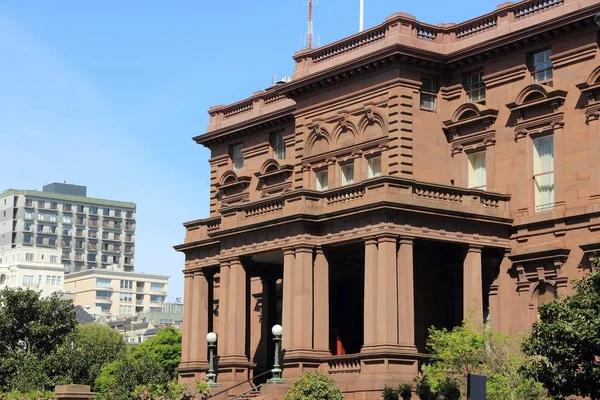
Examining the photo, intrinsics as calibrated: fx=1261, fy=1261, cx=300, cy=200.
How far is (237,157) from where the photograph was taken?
232 feet

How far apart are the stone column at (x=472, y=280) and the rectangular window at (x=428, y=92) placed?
755cm

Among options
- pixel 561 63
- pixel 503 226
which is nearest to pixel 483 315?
pixel 503 226

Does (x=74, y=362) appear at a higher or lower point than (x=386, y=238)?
lower

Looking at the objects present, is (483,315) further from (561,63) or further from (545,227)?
(561,63)

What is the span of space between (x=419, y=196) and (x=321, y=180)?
925cm

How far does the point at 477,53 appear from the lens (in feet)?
182

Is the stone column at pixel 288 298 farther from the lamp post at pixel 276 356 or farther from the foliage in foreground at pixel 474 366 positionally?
the foliage in foreground at pixel 474 366

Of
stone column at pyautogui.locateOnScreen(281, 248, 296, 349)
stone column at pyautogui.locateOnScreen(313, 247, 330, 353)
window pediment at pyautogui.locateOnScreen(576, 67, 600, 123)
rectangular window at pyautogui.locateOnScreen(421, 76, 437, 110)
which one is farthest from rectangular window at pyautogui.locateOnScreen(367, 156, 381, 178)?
window pediment at pyautogui.locateOnScreen(576, 67, 600, 123)

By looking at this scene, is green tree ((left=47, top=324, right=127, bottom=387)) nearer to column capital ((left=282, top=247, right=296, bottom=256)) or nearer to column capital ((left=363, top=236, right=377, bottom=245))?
column capital ((left=282, top=247, right=296, bottom=256))

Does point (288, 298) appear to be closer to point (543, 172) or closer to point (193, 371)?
point (193, 371)

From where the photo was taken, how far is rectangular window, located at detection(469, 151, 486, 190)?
55.8 m

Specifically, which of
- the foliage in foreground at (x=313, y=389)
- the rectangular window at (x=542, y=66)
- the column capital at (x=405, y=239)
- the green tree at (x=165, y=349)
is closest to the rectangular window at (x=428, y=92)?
the rectangular window at (x=542, y=66)

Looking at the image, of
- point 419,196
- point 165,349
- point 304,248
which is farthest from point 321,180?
point 165,349

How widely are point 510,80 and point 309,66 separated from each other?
11097mm
